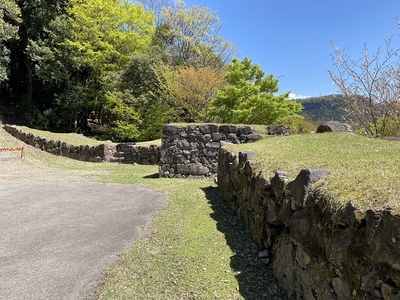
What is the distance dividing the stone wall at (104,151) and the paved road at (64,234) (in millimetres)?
4797

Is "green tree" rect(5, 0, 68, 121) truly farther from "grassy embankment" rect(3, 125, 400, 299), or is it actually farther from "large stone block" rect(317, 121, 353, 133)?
"grassy embankment" rect(3, 125, 400, 299)

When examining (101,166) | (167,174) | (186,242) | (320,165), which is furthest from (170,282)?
(101,166)

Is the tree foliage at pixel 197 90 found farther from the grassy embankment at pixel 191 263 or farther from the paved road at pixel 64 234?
the grassy embankment at pixel 191 263

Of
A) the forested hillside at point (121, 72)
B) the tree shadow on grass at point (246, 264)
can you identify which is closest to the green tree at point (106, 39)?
the forested hillside at point (121, 72)

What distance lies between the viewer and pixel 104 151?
12148 millimetres

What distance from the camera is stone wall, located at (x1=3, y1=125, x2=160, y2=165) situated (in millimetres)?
11565

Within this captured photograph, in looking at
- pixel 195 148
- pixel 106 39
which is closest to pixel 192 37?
pixel 106 39

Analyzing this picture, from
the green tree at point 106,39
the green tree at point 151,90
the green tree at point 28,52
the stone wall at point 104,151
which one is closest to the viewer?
the stone wall at point 104,151

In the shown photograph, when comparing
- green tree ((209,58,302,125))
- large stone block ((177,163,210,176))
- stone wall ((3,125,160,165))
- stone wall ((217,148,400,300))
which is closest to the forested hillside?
green tree ((209,58,302,125))

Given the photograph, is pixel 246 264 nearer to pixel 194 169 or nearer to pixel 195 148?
pixel 194 169

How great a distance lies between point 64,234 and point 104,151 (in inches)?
341

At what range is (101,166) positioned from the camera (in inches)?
441

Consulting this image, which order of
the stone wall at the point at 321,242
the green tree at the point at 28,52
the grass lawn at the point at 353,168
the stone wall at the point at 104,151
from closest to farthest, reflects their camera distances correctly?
the stone wall at the point at 321,242 < the grass lawn at the point at 353,168 < the stone wall at the point at 104,151 < the green tree at the point at 28,52

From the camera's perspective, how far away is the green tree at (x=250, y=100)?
13.1 meters
